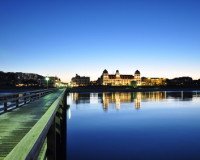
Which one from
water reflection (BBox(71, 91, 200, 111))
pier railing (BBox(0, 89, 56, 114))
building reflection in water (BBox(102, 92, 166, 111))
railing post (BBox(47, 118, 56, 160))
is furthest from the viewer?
water reflection (BBox(71, 91, 200, 111))

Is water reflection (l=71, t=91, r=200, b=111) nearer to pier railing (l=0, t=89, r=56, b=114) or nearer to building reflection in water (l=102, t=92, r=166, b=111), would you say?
building reflection in water (l=102, t=92, r=166, b=111)

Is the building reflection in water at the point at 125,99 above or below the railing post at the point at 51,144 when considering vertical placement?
below

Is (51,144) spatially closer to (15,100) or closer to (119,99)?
(15,100)

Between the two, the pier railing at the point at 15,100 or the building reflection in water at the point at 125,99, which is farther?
the building reflection in water at the point at 125,99

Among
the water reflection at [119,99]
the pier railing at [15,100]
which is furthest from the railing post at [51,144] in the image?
the water reflection at [119,99]

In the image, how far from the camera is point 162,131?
29.4 m

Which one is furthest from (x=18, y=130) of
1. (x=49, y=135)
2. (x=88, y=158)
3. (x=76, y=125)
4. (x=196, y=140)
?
(x=76, y=125)

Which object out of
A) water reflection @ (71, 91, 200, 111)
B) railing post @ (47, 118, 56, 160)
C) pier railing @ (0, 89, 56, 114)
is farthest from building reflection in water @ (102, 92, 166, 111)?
railing post @ (47, 118, 56, 160)

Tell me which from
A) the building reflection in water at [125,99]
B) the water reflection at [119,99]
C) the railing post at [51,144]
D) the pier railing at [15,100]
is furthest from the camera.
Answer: the water reflection at [119,99]

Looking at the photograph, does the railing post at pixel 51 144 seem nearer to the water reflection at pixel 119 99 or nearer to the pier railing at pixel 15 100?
the pier railing at pixel 15 100

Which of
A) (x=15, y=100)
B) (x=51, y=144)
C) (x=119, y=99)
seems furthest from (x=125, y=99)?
(x=51, y=144)

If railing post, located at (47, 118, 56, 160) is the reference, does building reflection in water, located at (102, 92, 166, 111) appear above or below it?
below

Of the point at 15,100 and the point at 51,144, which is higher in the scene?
the point at 15,100

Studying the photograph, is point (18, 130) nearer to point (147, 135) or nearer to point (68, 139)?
point (68, 139)
